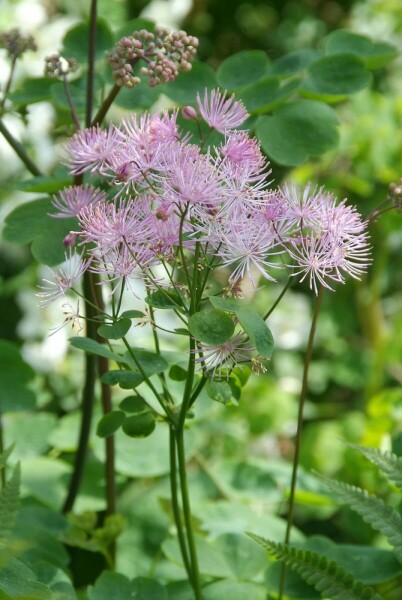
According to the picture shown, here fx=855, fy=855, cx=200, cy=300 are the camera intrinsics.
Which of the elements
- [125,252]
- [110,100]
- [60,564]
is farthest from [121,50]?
[60,564]

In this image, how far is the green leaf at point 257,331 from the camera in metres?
0.57

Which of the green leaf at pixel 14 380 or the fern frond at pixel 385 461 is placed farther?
the green leaf at pixel 14 380

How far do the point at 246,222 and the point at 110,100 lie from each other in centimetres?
23

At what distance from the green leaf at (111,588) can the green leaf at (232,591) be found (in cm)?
10

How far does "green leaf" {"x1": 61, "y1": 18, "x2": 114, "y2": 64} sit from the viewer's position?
0.90m

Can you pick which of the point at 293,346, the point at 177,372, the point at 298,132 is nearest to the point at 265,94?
the point at 298,132

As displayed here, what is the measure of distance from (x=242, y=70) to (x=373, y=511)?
461 millimetres

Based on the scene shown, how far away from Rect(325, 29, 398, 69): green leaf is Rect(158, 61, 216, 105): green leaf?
0.13 metres

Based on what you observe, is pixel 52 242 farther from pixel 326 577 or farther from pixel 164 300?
pixel 326 577

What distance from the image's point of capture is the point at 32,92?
0.89 metres

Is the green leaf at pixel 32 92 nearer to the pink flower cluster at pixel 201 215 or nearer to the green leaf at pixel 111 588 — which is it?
the pink flower cluster at pixel 201 215

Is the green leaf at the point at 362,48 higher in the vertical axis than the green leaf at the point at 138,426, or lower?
higher

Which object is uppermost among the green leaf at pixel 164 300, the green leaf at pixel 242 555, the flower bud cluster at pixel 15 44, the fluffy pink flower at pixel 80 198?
the flower bud cluster at pixel 15 44

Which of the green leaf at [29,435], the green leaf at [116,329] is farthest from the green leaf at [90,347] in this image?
the green leaf at [29,435]
